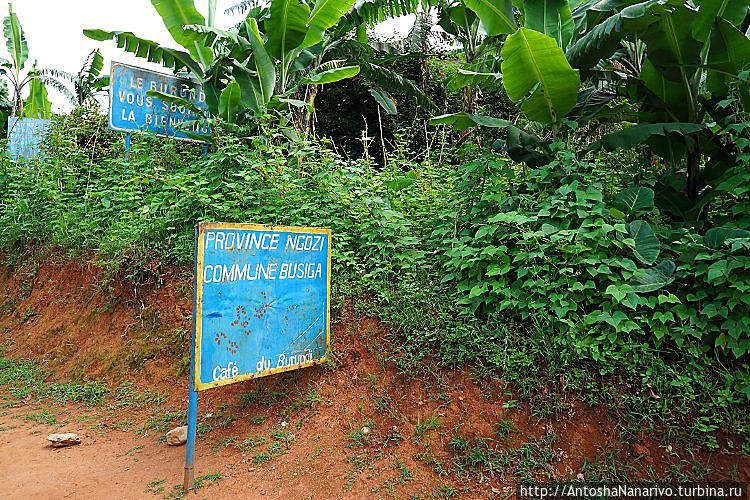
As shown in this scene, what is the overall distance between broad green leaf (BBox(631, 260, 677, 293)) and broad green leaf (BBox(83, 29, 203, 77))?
19.3 feet

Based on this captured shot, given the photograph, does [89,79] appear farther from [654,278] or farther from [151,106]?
[654,278]

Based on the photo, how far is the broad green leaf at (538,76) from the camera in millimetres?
4195

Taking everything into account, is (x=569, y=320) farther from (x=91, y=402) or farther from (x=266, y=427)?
(x=91, y=402)

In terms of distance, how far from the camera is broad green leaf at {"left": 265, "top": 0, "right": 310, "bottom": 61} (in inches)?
244

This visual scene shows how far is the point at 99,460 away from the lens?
4.04m

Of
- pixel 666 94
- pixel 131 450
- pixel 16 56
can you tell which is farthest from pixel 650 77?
pixel 16 56

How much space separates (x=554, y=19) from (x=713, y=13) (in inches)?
46.8

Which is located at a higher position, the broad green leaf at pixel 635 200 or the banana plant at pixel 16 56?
Result: the banana plant at pixel 16 56

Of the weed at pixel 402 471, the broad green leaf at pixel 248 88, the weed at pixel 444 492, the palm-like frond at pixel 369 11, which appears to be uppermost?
the palm-like frond at pixel 369 11

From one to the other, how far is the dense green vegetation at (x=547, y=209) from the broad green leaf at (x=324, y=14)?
0.05 feet

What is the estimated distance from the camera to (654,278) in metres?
3.77

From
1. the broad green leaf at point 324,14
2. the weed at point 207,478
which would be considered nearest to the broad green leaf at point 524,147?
the broad green leaf at point 324,14

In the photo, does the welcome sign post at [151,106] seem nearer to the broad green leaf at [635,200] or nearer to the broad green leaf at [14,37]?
the broad green leaf at [635,200]

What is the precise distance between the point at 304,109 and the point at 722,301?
6.88 metres
